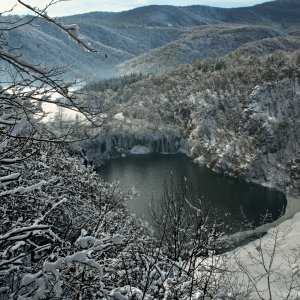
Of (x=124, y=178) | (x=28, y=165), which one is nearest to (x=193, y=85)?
(x=124, y=178)

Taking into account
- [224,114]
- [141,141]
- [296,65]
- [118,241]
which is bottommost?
[141,141]

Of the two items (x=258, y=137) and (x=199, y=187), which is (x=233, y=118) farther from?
(x=199, y=187)

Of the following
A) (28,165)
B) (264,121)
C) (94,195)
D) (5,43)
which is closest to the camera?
(5,43)

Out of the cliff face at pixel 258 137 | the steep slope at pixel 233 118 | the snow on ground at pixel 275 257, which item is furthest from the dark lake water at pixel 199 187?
the steep slope at pixel 233 118

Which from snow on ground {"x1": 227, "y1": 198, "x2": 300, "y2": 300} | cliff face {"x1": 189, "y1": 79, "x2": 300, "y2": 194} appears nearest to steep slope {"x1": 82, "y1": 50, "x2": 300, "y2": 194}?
cliff face {"x1": 189, "y1": 79, "x2": 300, "y2": 194}

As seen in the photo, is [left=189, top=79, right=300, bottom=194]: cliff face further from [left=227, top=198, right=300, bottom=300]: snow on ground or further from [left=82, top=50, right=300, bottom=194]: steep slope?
[left=227, top=198, right=300, bottom=300]: snow on ground

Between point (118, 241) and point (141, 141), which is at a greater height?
point (118, 241)

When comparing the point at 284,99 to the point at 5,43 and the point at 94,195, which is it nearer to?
the point at 94,195
